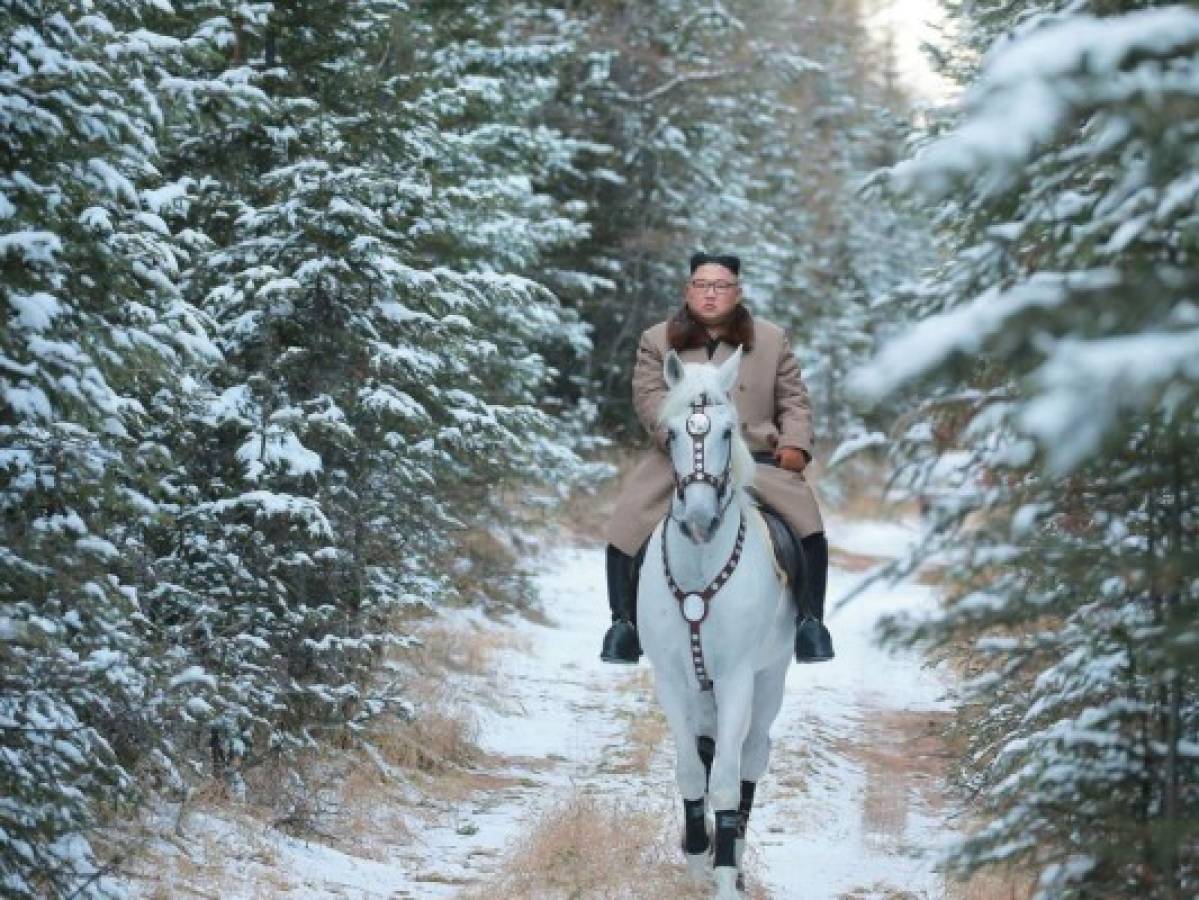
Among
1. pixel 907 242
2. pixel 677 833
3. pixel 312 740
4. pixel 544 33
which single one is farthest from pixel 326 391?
pixel 907 242

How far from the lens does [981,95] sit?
292 cm

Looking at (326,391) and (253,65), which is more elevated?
(253,65)

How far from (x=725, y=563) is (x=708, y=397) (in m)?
0.87

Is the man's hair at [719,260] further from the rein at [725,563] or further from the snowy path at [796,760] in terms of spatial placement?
the snowy path at [796,760]

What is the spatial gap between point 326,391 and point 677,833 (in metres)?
3.33

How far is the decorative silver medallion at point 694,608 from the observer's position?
6.81 metres

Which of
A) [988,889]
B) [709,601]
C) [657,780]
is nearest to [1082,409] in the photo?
[709,601]

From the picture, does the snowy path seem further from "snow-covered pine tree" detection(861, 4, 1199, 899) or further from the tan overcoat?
the tan overcoat

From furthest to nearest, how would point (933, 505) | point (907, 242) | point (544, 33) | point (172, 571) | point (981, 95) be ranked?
point (907, 242), point (544, 33), point (172, 571), point (933, 505), point (981, 95)

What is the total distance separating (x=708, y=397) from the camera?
6531 millimetres

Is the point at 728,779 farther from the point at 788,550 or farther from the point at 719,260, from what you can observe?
the point at 719,260

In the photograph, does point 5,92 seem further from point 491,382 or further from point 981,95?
point 491,382

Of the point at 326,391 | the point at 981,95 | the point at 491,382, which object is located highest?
the point at 491,382

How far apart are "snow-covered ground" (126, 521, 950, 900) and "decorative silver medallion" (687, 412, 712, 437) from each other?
2003mm
